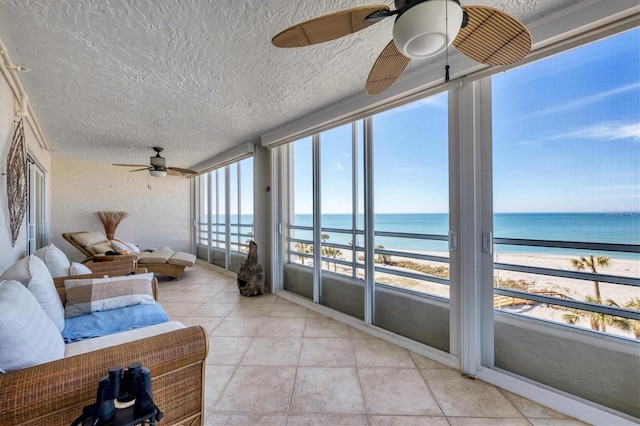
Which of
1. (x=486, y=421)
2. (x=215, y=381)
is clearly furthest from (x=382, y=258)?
(x=215, y=381)

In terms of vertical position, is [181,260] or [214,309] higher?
[181,260]

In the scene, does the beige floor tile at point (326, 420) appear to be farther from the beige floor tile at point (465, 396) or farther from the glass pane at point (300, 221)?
the glass pane at point (300, 221)

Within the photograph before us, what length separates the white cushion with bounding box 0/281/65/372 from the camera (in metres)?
0.92

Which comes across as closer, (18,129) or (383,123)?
(18,129)

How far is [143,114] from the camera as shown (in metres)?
3.00

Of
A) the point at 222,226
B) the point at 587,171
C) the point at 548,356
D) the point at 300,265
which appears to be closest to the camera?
the point at 587,171

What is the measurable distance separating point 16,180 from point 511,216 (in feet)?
13.4

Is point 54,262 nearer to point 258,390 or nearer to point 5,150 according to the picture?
point 5,150

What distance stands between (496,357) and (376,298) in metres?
1.08

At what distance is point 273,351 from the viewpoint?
7.65 ft

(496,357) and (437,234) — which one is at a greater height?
(437,234)

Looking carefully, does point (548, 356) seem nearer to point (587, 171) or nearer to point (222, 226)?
point (587, 171)

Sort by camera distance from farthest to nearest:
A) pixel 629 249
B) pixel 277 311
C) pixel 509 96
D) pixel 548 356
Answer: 1. pixel 277 311
2. pixel 509 96
3. pixel 548 356
4. pixel 629 249

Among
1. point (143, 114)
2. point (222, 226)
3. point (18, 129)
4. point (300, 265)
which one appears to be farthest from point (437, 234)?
point (222, 226)
